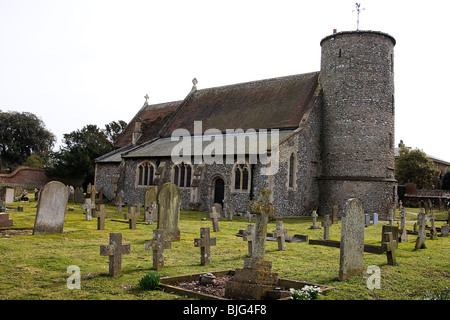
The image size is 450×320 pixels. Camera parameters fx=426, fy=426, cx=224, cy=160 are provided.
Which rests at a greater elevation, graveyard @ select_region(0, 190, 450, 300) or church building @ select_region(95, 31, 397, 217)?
church building @ select_region(95, 31, 397, 217)

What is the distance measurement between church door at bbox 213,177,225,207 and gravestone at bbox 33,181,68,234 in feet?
45.0

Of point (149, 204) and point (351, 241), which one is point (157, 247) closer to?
point (351, 241)

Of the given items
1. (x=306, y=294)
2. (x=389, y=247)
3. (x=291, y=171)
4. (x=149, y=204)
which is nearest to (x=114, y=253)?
(x=306, y=294)

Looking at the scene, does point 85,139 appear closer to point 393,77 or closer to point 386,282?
point 393,77

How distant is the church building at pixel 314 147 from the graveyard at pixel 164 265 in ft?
34.1

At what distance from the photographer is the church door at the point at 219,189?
84.8 feet

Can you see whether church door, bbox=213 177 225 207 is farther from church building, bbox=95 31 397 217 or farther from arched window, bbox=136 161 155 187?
arched window, bbox=136 161 155 187

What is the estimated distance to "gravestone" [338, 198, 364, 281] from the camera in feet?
26.7

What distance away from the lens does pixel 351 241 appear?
8.38 metres

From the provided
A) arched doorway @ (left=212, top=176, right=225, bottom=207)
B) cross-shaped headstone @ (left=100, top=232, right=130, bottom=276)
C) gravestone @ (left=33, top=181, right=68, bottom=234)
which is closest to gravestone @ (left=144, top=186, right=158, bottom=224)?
gravestone @ (left=33, top=181, right=68, bottom=234)

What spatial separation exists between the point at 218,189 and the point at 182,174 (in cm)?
311

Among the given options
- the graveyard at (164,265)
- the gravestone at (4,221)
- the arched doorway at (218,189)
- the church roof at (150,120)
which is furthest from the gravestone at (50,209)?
the church roof at (150,120)

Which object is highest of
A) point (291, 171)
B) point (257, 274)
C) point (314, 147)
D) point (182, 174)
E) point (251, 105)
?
point (251, 105)

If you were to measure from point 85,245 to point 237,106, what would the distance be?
2070 centimetres
